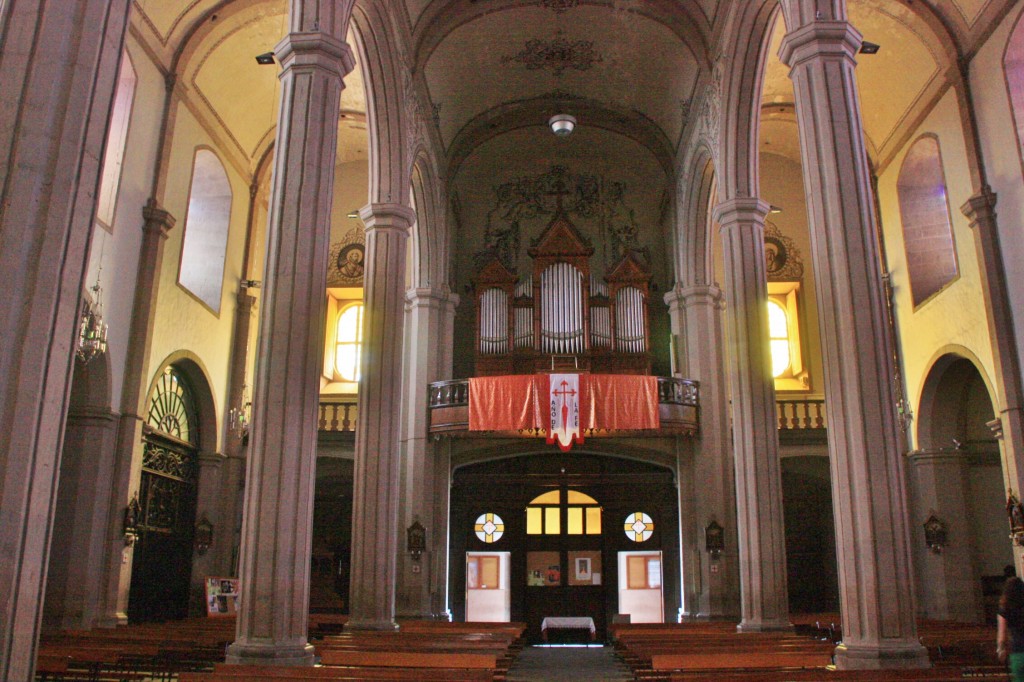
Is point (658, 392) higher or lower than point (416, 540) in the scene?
higher

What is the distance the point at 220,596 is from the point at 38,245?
1255 cm

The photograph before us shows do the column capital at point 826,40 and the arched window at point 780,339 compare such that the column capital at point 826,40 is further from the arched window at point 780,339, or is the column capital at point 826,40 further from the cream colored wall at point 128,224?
the arched window at point 780,339

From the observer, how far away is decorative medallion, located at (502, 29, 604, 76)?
1650 centimetres

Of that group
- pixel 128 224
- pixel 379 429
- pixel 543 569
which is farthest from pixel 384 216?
pixel 543 569

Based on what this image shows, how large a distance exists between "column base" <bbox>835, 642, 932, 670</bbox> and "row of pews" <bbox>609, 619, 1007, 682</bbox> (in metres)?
0.18

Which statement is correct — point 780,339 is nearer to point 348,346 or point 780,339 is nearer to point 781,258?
point 781,258

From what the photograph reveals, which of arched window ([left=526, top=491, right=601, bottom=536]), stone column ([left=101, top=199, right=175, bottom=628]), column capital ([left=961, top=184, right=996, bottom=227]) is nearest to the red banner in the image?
arched window ([left=526, top=491, right=601, bottom=536])

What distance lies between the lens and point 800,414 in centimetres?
1812

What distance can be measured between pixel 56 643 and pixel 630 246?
14826 mm

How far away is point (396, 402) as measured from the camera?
11.9m

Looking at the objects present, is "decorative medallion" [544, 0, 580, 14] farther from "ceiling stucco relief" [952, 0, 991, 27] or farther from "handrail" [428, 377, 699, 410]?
"handrail" [428, 377, 699, 410]

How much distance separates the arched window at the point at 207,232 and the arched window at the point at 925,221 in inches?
515

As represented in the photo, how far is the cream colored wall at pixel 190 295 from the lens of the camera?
14336mm

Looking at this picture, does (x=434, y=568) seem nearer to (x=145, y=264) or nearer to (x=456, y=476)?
(x=456, y=476)
